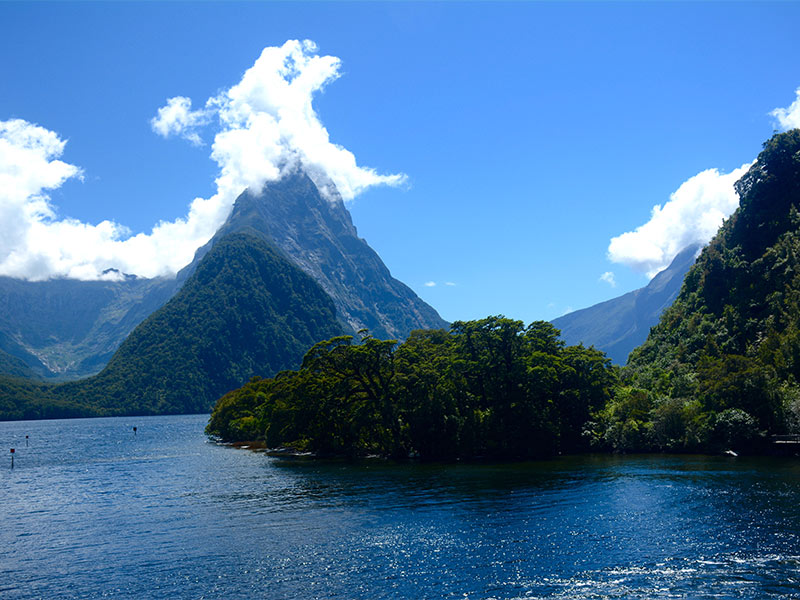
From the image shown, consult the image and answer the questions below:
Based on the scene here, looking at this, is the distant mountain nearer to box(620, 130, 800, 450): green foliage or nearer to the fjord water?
box(620, 130, 800, 450): green foliage

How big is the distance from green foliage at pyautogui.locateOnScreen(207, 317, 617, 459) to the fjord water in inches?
599

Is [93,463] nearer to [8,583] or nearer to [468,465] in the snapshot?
[468,465]

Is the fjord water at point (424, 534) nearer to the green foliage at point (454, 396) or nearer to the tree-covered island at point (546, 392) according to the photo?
the tree-covered island at point (546, 392)

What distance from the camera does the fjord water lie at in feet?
A: 125

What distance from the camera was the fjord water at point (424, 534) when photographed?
38.1 metres

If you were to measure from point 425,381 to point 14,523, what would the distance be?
6094cm

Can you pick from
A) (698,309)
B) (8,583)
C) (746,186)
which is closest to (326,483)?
(8,583)

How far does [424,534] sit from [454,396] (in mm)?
56607

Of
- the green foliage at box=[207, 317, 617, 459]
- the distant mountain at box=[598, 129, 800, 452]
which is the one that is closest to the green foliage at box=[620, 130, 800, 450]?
the distant mountain at box=[598, 129, 800, 452]

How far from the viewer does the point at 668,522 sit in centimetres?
5069

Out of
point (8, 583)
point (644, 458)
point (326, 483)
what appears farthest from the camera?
point (644, 458)

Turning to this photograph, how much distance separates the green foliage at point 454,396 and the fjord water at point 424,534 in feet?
49.9

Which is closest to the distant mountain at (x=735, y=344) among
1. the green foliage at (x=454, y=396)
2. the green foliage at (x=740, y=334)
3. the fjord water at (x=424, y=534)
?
the green foliage at (x=740, y=334)

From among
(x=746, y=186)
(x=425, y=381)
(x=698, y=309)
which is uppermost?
(x=746, y=186)
